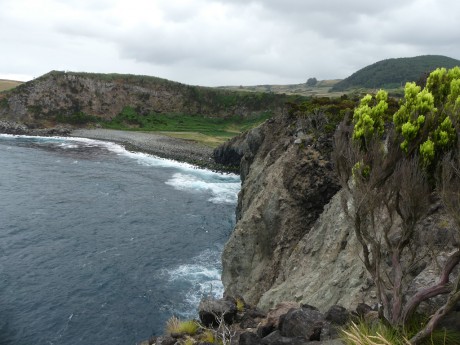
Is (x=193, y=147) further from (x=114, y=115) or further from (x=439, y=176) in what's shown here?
(x=439, y=176)

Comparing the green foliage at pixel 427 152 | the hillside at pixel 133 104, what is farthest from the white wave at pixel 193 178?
the green foliage at pixel 427 152

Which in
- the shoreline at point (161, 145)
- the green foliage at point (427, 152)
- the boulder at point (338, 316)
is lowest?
the shoreline at point (161, 145)

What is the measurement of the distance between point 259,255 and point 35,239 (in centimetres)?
2983

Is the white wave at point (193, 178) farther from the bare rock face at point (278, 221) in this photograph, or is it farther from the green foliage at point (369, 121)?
the green foliage at point (369, 121)

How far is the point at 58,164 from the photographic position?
9031cm

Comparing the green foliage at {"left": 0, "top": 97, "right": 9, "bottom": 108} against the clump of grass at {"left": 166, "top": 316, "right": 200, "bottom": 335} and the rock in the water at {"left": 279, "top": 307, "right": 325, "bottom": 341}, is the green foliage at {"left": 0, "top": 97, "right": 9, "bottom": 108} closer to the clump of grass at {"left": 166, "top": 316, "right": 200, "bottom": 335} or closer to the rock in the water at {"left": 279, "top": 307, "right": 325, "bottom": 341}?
the clump of grass at {"left": 166, "top": 316, "right": 200, "bottom": 335}

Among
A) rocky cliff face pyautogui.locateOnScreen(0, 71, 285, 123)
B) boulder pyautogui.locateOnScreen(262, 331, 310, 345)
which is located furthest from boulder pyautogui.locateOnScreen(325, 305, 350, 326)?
rocky cliff face pyautogui.locateOnScreen(0, 71, 285, 123)

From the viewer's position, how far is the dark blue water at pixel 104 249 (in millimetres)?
31562

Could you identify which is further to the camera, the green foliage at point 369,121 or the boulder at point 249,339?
the boulder at point 249,339

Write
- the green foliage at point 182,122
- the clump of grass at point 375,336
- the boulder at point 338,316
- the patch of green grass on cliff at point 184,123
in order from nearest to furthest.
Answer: the clump of grass at point 375,336 < the boulder at point 338,316 < the patch of green grass on cliff at point 184,123 < the green foliage at point 182,122

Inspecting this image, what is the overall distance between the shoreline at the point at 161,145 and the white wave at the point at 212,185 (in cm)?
855

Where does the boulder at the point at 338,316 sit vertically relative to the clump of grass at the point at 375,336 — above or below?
below

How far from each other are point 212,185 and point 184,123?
94591mm

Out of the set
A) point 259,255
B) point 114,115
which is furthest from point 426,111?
point 114,115
